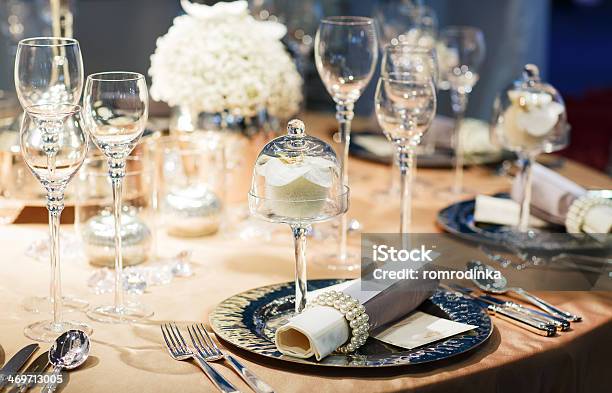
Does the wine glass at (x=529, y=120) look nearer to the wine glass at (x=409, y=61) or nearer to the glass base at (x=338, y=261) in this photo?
the wine glass at (x=409, y=61)

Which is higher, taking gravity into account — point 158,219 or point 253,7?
point 253,7

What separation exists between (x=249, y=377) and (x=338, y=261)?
0.63 m

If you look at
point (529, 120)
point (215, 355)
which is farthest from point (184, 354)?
point (529, 120)

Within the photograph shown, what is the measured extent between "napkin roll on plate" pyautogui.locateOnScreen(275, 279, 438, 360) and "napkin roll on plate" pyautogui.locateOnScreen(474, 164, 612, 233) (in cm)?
57

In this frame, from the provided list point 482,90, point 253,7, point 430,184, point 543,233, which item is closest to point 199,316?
point 543,233

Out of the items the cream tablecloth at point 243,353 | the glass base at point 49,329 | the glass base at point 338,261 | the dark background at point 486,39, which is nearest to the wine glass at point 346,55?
the glass base at point 338,261

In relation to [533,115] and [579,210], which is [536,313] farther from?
[533,115]

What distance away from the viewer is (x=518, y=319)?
4.96 feet

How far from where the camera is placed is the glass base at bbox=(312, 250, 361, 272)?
1.81m

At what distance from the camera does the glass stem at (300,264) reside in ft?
4.66

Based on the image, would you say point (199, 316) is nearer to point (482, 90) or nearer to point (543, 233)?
point (543, 233)

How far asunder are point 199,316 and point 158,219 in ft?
1.89

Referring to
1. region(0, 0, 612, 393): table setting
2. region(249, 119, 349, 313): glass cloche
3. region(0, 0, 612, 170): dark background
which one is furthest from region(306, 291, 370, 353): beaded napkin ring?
region(0, 0, 612, 170): dark background

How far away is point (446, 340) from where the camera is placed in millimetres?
1384
